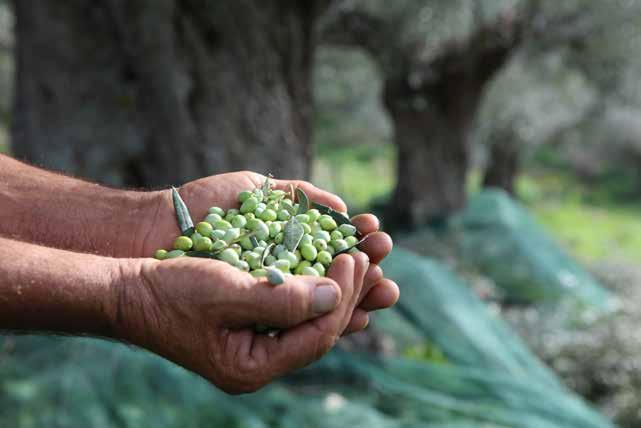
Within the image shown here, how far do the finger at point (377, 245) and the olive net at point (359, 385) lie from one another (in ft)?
5.20

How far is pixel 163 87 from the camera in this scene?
4.23 m

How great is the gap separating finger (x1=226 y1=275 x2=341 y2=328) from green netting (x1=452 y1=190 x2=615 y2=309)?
550cm

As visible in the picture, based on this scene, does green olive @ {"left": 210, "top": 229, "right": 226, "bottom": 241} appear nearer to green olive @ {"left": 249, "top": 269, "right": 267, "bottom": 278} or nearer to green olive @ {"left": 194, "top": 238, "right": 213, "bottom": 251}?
green olive @ {"left": 194, "top": 238, "right": 213, "bottom": 251}

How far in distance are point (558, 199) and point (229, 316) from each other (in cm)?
1674

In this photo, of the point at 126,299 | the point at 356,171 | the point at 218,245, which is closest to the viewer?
the point at 126,299

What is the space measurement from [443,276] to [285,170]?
1.35m

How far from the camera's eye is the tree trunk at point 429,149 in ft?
29.2

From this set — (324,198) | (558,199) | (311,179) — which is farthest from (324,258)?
(558,199)

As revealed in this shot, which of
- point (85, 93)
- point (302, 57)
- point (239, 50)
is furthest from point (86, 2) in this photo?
point (302, 57)

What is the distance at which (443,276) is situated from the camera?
493 cm

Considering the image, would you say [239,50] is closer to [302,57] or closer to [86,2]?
[302,57]

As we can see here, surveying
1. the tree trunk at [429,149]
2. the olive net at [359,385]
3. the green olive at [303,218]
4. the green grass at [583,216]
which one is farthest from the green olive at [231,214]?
the green grass at [583,216]

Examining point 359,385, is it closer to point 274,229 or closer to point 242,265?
point 274,229

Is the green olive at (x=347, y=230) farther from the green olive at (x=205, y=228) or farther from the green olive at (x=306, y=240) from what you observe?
the green olive at (x=205, y=228)
